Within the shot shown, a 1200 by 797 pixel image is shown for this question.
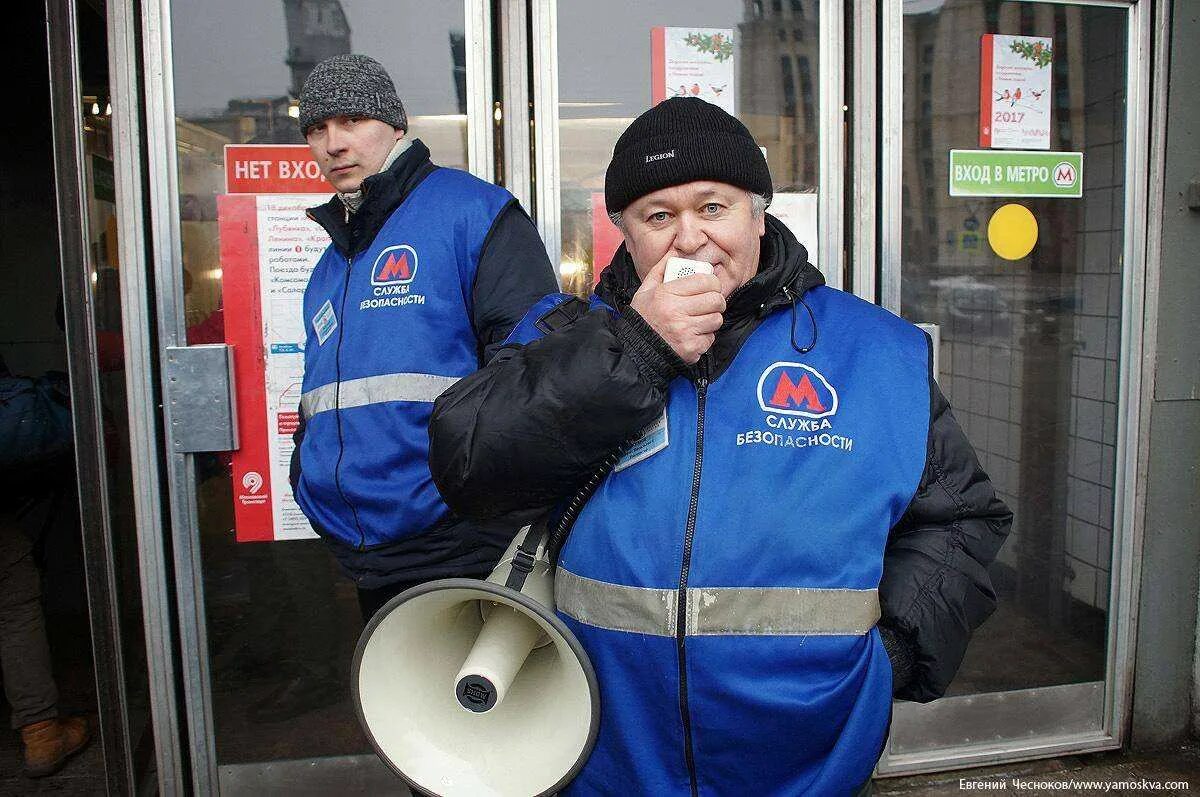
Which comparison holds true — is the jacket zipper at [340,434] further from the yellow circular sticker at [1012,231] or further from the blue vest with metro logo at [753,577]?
the yellow circular sticker at [1012,231]

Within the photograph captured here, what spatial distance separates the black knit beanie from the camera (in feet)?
5.27

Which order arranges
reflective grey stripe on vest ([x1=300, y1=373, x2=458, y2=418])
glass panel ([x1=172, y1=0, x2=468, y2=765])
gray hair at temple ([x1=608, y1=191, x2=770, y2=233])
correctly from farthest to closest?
glass panel ([x1=172, y1=0, x2=468, y2=765]) < reflective grey stripe on vest ([x1=300, y1=373, x2=458, y2=418]) < gray hair at temple ([x1=608, y1=191, x2=770, y2=233])

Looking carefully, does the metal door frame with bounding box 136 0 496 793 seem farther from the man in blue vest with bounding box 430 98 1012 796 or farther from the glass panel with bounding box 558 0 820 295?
the man in blue vest with bounding box 430 98 1012 796

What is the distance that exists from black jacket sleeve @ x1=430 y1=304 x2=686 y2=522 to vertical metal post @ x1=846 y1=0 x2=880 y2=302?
74.2 inches

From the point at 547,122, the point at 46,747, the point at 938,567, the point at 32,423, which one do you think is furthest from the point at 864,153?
the point at 46,747

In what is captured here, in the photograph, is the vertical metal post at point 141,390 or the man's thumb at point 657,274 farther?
the vertical metal post at point 141,390

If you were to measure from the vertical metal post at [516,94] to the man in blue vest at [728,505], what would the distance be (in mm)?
1467

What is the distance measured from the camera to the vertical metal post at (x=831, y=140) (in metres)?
3.09

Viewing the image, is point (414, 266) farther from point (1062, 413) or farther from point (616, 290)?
point (1062, 413)

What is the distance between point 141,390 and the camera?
9.72 feet

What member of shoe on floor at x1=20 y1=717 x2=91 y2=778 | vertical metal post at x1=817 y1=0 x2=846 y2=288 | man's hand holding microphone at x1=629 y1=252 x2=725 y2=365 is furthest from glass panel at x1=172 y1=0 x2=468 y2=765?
man's hand holding microphone at x1=629 y1=252 x2=725 y2=365

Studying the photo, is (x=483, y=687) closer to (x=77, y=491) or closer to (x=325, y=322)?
(x=325, y=322)

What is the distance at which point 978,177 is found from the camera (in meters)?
3.18

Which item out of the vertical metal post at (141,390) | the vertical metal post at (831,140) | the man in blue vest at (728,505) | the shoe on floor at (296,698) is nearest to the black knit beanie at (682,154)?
the man in blue vest at (728,505)
